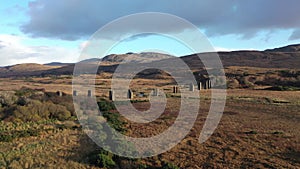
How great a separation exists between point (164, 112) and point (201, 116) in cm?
306

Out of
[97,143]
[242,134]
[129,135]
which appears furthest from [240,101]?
[97,143]

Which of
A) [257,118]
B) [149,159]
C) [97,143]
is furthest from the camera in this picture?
[257,118]

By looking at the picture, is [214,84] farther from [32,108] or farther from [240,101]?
[32,108]

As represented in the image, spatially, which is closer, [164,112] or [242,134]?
[242,134]

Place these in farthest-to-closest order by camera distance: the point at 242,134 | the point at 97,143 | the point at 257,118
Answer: the point at 257,118
the point at 242,134
the point at 97,143

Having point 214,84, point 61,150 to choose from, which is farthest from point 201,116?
point 214,84

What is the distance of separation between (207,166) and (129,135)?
18.7 feet

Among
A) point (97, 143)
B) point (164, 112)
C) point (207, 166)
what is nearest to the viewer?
point (207, 166)

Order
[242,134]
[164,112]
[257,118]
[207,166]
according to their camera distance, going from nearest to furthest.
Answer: [207,166] → [242,134] → [257,118] → [164,112]

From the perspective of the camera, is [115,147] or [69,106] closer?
[115,147]

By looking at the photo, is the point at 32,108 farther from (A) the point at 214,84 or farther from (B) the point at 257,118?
(A) the point at 214,84

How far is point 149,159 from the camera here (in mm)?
12453

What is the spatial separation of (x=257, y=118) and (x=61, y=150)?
12.2 meters

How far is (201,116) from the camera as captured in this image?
21797 mm
